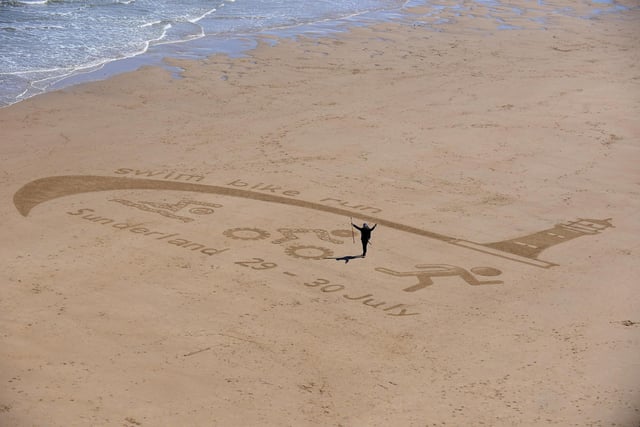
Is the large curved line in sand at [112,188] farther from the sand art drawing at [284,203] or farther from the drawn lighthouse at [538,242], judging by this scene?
the drawn lighthouse at [538,242]

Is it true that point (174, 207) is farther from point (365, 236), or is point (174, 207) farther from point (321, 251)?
point (365, 236)

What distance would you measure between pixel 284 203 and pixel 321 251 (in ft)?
6.95

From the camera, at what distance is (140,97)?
22031mm

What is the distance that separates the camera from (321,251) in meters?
13.8

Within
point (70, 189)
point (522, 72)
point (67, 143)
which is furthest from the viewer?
point (522, 72)

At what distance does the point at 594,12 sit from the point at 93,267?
28.3 m

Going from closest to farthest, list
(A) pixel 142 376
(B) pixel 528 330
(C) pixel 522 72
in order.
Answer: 1. (A) pixel 142 376
2. (B) pixel 528 330
3. (C) pixel 522 72

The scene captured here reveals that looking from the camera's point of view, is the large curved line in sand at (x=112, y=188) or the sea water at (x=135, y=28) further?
the sea water at (x=135, y=28)

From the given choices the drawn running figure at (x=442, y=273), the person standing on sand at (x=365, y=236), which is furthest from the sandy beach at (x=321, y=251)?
the person standing on sand at (x=365, y=236)

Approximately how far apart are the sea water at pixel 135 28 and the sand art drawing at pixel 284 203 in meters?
6.01

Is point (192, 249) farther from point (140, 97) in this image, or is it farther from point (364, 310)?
point (140, 97)

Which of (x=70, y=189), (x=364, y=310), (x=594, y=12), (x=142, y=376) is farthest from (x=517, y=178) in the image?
(x=594, y=12)

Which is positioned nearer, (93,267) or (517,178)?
(93,267)

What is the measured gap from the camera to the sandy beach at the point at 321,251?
9945mm
